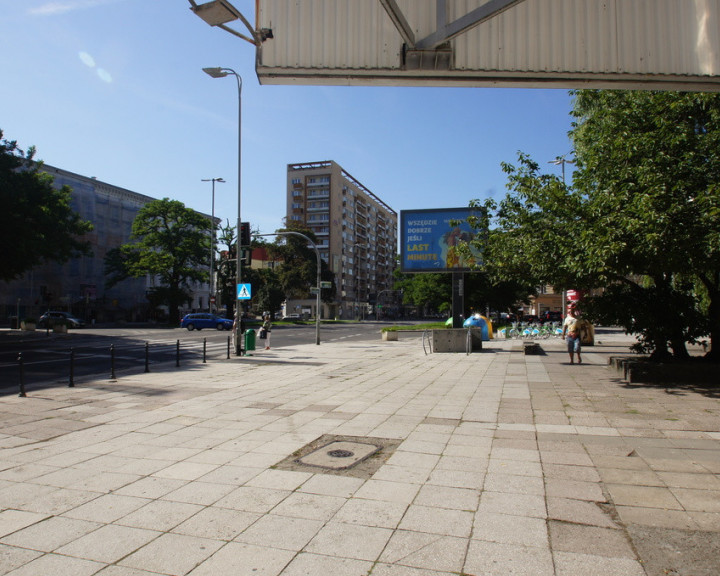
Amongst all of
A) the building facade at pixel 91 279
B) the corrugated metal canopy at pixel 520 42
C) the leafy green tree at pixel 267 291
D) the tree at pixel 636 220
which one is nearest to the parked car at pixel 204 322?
the building facade at pixel 91 279

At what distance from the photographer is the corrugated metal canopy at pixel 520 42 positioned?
4332 millimetres

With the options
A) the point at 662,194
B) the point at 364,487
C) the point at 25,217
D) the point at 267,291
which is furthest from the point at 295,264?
the point at 364,487

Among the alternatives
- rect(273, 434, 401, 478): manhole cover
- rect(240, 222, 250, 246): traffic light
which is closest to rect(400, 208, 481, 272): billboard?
rect(240, 222, 250, 246): traffic light

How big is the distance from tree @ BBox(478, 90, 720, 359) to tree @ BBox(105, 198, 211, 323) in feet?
164

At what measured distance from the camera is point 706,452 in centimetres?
579

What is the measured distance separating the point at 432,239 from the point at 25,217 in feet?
73.5

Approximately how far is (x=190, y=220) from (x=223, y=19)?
59105 millimetres

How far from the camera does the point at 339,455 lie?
18.7 ft

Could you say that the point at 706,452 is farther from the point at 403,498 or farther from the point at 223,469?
the point at 223,469

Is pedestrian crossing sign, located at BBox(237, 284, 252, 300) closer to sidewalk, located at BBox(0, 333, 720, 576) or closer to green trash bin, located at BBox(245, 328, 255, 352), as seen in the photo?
green trash bin, located at BBox(245, 328, 255, 352)

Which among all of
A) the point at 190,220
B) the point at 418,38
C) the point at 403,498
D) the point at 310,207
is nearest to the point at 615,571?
the point at 403,498

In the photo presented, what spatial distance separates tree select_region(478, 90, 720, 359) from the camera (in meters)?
9.05

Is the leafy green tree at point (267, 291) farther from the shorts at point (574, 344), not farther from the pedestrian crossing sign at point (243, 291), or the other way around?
the shorts at point (574, 344)

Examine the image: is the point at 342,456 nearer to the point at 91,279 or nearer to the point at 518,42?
the point at 518,42
